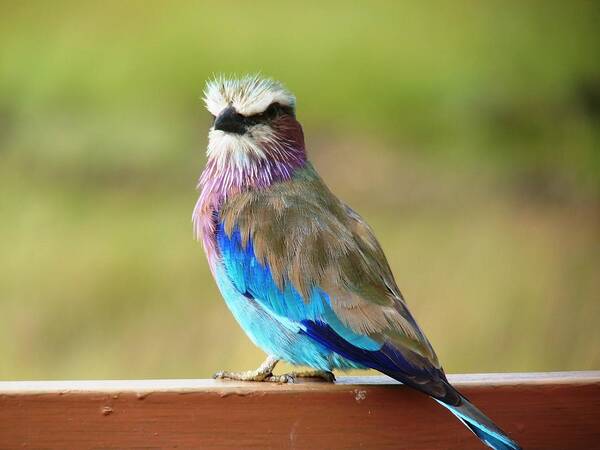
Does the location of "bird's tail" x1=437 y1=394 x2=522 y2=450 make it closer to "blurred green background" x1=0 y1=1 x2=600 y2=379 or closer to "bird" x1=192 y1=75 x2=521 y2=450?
"bird" x1=192 y1=75 x2=521 y2=450

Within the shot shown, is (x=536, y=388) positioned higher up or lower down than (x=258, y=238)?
lower down

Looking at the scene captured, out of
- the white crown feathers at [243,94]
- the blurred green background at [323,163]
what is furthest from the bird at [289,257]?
the blurred green background at [323,163]

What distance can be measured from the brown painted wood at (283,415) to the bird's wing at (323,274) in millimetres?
77

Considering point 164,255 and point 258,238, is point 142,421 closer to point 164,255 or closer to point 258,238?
point 258,238

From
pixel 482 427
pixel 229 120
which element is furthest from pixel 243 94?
pixel 482 427

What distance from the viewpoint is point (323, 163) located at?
3070 mm

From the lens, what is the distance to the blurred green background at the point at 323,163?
9.48 feet

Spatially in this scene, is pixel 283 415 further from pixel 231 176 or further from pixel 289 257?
pixel 231 176

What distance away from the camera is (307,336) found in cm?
194

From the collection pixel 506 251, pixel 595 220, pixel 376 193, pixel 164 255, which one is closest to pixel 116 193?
pixel 164 255

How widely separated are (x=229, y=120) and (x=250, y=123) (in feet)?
0.20

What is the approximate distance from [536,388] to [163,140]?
160 cm

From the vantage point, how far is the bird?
71.9 inches

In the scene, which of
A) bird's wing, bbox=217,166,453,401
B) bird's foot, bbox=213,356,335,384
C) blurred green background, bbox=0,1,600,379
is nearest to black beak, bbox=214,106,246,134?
bird's wing, bbox=217,166,453,401
